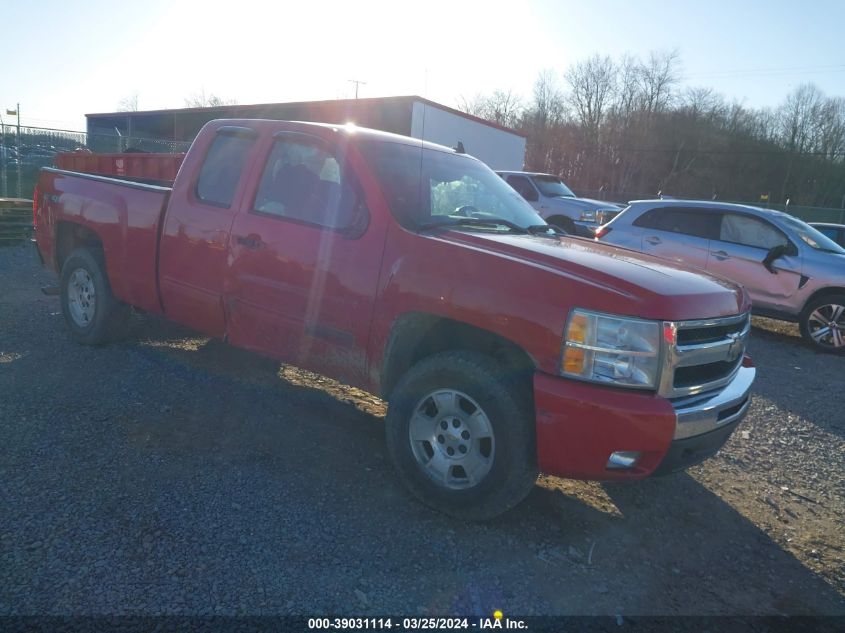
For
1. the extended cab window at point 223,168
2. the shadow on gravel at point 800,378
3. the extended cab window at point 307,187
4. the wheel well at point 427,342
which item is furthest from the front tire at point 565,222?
the wheel well at point 427,342

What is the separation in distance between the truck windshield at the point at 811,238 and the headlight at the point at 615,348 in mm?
6959

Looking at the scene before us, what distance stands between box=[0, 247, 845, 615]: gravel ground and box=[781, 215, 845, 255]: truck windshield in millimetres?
4249

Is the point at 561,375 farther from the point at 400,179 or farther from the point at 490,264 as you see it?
the point at 400,179

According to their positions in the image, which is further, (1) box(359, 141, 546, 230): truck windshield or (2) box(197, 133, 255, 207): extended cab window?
(2) box(197, 133, 255, 207): extended cab window

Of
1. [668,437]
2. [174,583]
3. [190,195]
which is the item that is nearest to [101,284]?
[190,195]

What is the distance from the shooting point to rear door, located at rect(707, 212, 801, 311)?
27.8 ft

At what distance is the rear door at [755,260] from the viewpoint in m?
8.47

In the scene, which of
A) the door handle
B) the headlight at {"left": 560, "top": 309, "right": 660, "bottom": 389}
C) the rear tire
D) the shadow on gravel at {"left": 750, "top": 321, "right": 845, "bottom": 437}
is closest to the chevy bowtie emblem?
the headlight at {"left": 560, "top": 309, "right": 660, "bottom": 389}

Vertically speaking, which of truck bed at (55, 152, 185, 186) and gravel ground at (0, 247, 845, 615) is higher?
truck bed at (55, 152, 185, 186)

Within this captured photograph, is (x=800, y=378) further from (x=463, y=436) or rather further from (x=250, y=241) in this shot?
(x=250, y=241)

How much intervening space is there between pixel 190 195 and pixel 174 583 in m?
2.95

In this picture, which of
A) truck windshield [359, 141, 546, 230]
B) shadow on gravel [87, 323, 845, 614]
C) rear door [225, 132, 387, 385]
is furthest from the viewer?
truck windshield [359, 141, 546, 230]

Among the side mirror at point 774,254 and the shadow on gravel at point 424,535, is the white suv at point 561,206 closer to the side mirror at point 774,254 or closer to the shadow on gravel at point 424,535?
the side mirror at point 774,254

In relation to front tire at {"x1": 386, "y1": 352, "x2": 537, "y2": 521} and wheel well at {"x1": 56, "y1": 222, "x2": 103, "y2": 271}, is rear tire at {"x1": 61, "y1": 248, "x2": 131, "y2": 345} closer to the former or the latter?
wheel well at {"x1": 56, "y1": 222, "x2": 103, "y2": 271}
